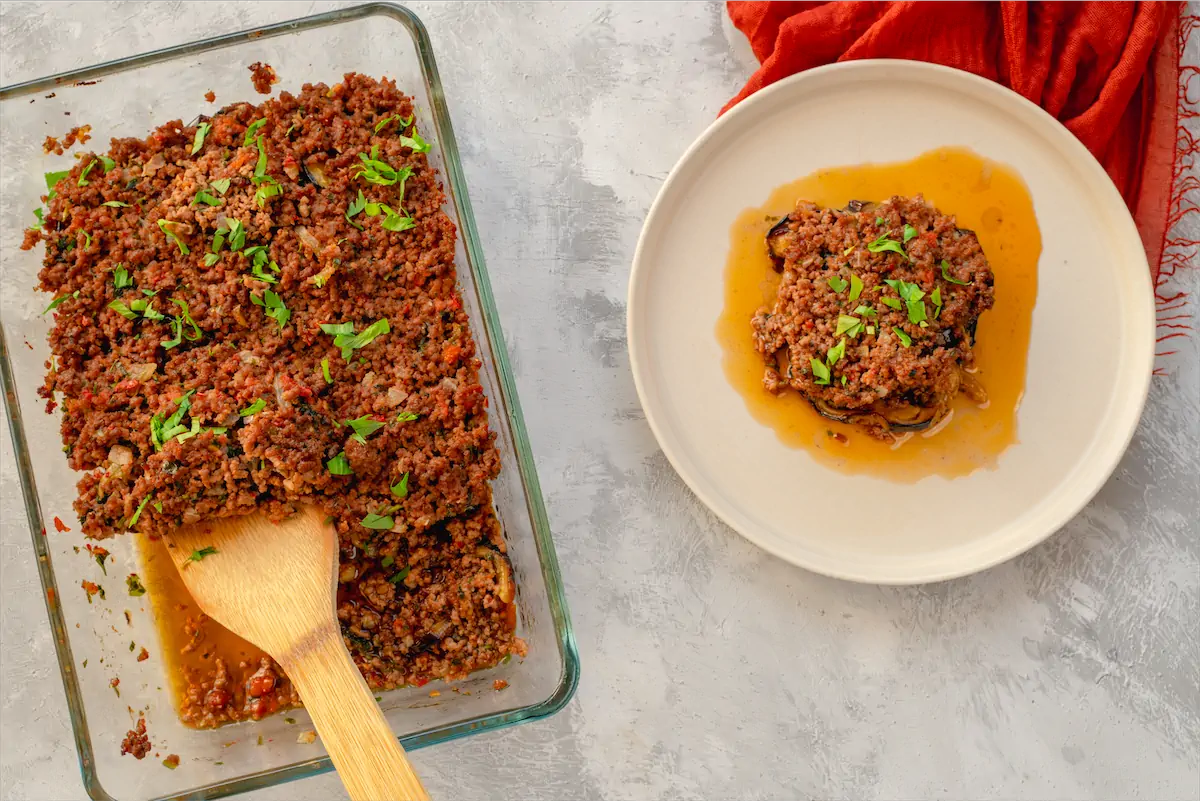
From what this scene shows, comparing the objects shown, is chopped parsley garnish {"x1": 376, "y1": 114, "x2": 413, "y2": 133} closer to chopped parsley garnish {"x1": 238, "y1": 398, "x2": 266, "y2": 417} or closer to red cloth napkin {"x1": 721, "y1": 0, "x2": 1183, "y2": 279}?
chopped parsley garnish {"x1": 238, "y1": 398, "x2": 266, "y2": 417}

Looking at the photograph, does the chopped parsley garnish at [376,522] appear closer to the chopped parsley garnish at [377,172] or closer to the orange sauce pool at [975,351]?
the chopped parsley garnish at [377,172]

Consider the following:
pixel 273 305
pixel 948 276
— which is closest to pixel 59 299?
pixel 273 305

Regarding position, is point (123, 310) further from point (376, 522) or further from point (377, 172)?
point (376, 522)

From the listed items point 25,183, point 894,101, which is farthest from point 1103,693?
point 25,183

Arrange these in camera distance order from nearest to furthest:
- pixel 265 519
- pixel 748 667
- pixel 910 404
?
pixel 265 519 < pixel 910 404 < pixel 748 667

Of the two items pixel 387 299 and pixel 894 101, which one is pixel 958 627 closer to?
pixel 894 101

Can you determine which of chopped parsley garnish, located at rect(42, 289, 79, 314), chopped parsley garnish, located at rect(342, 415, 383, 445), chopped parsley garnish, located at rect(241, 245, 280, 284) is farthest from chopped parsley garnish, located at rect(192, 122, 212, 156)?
chopped parsley garnish, located at rect(342, 415, 383, 445)
